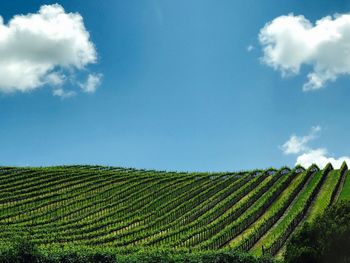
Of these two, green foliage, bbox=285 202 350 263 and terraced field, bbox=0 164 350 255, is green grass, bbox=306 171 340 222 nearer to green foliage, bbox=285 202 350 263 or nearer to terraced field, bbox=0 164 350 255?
terraced field, bbox=0 164 350 255

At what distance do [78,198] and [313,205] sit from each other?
36687 mm

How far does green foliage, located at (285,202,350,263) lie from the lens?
A: 3959 cm

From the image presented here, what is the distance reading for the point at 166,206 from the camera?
83.0 m

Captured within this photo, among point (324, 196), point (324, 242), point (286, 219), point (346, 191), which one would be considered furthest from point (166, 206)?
point (324, 242)

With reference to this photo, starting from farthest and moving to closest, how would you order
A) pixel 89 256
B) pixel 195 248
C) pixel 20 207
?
1. pixel 20 207
2. pixel 195 248
3. pixel 89 256

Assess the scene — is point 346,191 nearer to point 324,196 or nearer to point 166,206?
point 324,196

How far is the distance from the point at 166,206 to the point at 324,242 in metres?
44.8

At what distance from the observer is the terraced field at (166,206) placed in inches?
2581

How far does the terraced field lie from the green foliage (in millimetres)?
16438

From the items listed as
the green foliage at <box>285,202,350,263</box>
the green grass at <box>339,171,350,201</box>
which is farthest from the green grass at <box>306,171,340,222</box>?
the green foliage at <box>285,202,350,263</box>

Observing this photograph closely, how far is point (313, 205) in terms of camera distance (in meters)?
76.0

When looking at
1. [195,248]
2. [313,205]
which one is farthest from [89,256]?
[313,205]

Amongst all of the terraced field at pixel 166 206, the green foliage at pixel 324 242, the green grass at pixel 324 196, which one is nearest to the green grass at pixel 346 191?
the terraced field at pixel 166 206

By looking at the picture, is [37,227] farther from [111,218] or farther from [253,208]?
[253,208]
